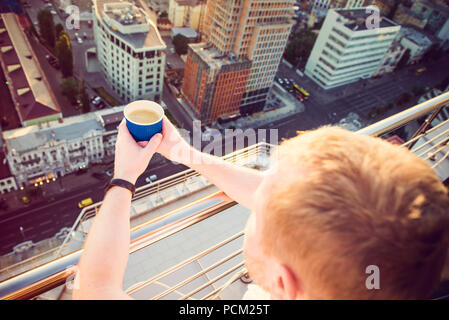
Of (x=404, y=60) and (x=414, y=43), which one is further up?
(x=414, y=43)

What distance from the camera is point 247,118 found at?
819 inches

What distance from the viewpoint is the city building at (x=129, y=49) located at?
16.3 metres

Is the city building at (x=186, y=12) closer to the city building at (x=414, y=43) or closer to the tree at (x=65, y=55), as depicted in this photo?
the tree at (x=65, y=55)

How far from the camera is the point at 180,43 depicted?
2261 cm

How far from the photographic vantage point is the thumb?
163 cm

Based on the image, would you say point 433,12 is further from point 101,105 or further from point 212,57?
point 101,105

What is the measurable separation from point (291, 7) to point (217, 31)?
14.6 ft

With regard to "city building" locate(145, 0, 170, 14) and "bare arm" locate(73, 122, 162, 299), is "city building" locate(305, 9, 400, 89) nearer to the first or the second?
"city building" locate(145, 0, 170, 14)

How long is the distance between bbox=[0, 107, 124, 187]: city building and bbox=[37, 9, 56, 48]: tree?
9.59 meters

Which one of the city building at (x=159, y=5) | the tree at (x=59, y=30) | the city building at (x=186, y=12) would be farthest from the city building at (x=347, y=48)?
the tree at (x=59, y=30)

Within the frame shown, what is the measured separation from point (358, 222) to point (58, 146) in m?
14.4

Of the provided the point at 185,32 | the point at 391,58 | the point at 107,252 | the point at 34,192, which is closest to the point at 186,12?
the point at 185,32

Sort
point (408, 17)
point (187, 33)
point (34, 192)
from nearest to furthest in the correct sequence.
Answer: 1. point (34, 192)
2. point (187, 33)
3. point (408, 17)

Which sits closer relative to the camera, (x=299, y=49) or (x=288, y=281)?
(x=288, y=281)
